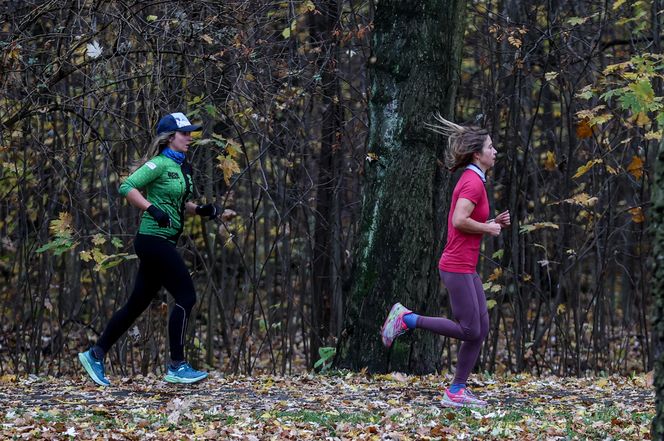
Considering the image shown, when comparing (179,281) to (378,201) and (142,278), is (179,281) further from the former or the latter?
(378,201)

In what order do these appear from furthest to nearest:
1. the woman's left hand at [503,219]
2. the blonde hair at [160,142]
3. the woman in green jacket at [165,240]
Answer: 1. the blonde hair at [160,142]
2. the woman in green jacket at [165,240]
3. the woman's left hand at [503,219]

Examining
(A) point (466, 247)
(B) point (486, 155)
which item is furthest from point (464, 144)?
(A) point (466, 247)

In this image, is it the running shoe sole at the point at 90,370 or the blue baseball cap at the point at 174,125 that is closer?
the blue baseball cap at the point at 174,125

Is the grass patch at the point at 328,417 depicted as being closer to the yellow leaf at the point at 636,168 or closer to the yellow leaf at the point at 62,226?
the yellow leaf at the point at 62,226

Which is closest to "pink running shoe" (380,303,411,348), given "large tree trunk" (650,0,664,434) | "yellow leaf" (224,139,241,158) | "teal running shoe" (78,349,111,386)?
"teal running shoe" (78,349,111,386)

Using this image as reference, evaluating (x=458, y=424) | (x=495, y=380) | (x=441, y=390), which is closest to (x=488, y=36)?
(x=495, y=380)

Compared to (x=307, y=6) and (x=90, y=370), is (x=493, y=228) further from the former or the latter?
(x=307, y=6)

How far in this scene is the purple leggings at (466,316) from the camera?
645cm

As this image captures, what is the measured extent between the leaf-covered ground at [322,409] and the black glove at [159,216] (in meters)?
1.25

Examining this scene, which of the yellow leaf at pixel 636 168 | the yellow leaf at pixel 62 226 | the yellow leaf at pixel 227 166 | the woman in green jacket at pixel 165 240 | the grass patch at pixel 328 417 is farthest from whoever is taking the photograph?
the yellow leaf at pixel 636 168

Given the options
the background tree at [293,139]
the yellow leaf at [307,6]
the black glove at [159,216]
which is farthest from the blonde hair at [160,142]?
the yellow leaf at [307,6]

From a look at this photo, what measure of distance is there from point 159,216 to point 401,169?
85.6 inches

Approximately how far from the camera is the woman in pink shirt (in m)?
6.39

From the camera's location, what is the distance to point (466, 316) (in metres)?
6.48
